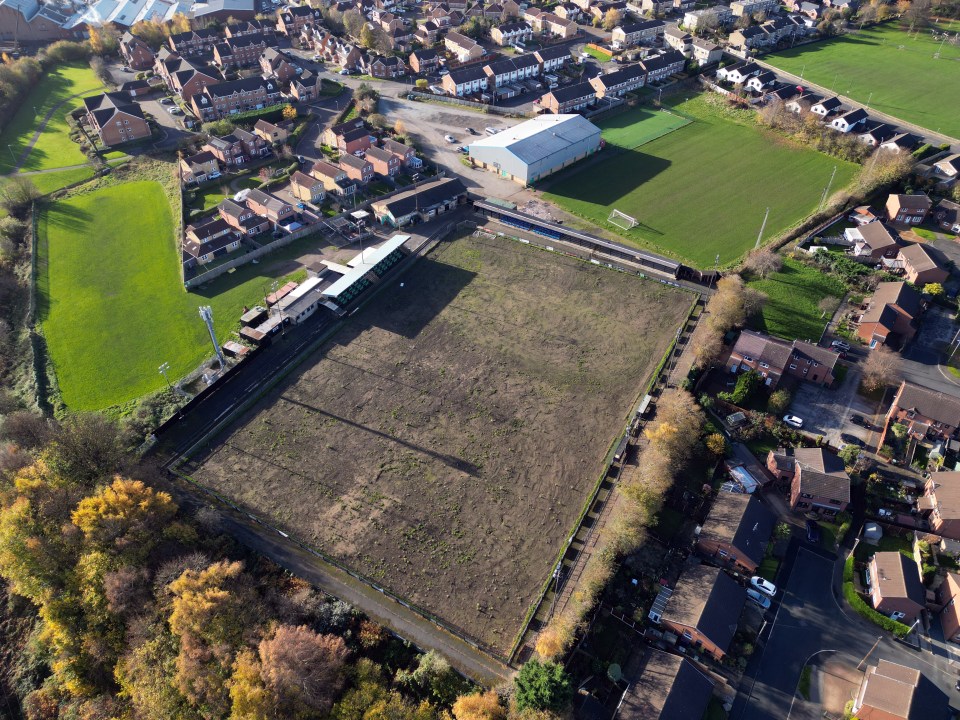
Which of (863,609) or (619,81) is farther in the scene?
(619,81)

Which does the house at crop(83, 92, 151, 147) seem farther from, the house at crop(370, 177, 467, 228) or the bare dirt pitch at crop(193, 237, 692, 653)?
the bare dirt pitch at crop(193, 237, 692, 653)

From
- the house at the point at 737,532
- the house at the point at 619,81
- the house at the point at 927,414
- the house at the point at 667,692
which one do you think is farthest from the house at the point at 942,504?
the house at the point at 619,81

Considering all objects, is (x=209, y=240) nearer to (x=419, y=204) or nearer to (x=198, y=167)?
(x=198, y=167)

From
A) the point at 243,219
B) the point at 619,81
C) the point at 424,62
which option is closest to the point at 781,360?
the point at 243,219

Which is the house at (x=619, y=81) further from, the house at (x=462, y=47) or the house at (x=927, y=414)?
the house at (x=927, y=414)

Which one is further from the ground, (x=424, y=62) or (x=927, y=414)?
(x=424, y=62)

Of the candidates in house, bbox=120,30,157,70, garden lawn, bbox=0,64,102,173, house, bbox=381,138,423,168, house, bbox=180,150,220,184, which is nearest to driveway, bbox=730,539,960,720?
house, bbox=381,138,423,168

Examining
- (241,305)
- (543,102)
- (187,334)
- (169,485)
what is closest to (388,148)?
(543,102)
